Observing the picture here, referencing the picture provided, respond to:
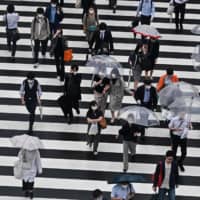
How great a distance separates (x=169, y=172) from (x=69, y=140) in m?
3.65

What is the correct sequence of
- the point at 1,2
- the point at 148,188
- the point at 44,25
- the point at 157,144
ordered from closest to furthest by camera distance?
the point at 148,188
the point at 157,144
the point at 44,25
the point at 1,2

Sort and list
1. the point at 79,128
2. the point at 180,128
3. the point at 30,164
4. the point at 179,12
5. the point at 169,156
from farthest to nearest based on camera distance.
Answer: the point at 179,12 → the point at 79,128 → the point at 180,128 → the point at 30,164 → the point at 169,156

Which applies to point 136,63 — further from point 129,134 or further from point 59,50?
point 129,134

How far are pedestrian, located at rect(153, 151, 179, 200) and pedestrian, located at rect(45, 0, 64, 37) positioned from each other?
7.44 metres

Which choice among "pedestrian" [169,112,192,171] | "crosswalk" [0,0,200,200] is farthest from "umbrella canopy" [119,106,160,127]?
"crosswalk" [0,0,200,200]

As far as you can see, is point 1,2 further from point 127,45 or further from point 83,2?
point 127,45

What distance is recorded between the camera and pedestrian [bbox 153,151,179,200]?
1516 cm

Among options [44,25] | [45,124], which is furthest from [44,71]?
[45,124]

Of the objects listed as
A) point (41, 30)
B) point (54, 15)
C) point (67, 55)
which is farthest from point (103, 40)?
point (54, 15)

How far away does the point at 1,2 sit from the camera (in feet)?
81.3

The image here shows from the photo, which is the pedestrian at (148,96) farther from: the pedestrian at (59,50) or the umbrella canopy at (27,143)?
the umbrella canopy at (27,143)

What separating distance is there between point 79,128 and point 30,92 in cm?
161

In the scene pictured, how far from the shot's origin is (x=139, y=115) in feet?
53.9

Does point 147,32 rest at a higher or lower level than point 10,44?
higher
